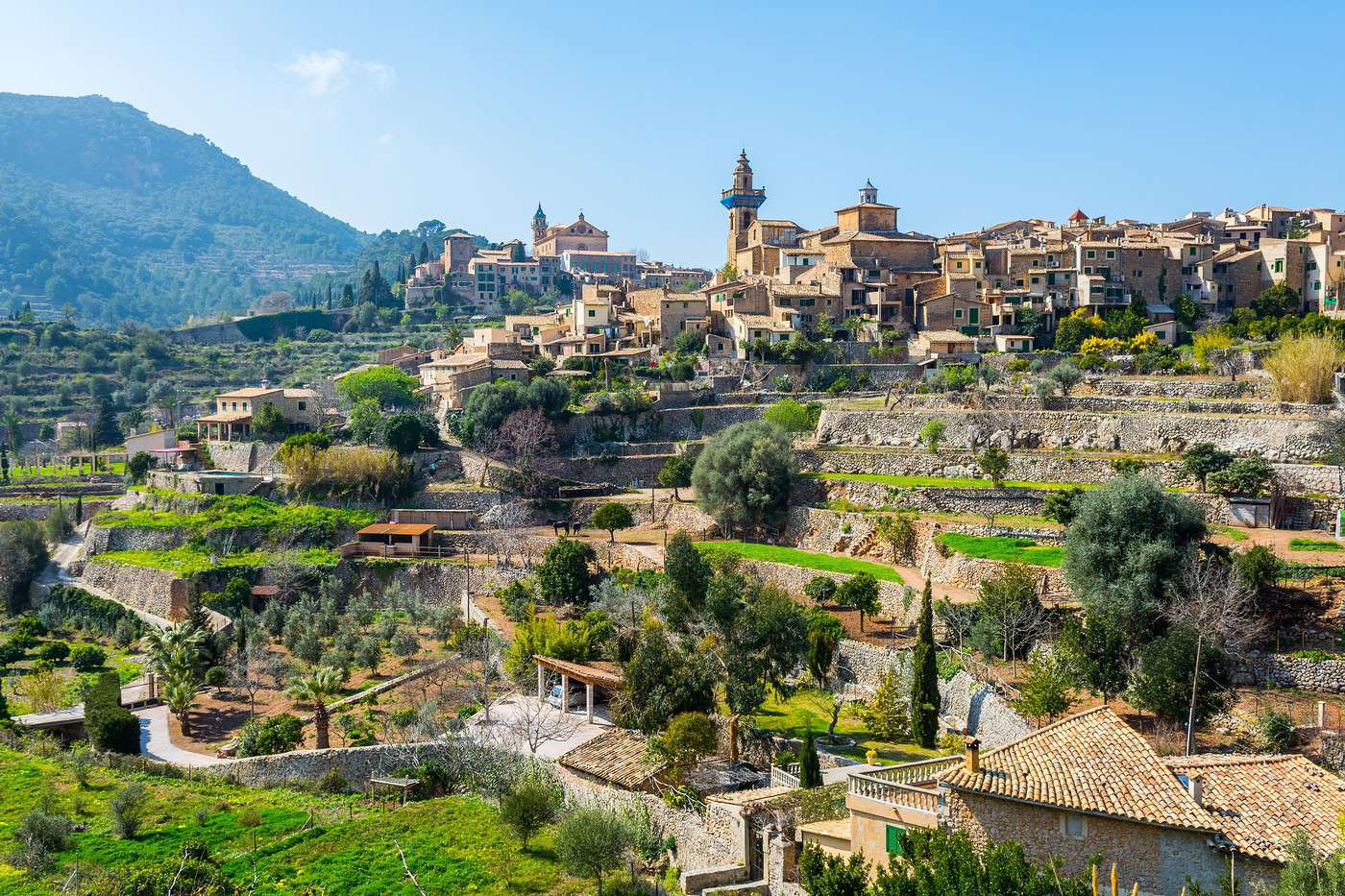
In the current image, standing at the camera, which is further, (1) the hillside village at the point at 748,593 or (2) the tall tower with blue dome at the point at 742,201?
(2) the tall tower with blue dome at the point at 742,201

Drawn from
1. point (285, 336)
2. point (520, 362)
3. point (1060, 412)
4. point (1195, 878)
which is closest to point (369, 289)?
point (285, 336)

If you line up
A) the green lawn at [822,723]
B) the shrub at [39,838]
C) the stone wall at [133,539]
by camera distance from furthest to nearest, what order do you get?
1. the stone wall at [133,539]
2. the green lawn at [822,723]
3. the shrub at [39,838]

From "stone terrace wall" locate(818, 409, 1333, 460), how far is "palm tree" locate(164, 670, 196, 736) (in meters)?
25.6

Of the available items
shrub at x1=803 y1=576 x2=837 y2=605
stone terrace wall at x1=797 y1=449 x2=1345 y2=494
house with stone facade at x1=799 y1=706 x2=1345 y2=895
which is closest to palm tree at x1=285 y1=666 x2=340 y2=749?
shrub at x1=803 y1=576 x2=837 y2=605

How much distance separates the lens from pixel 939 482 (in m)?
42.7

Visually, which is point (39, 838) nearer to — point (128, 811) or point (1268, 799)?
point (128, 811)

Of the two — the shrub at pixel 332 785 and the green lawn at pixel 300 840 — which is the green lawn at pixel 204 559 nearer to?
the green lawn at pixel 300 840

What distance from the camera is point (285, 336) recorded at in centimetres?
10250

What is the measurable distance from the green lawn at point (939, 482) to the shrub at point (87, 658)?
2505 cm

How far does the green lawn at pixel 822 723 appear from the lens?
84.5ft

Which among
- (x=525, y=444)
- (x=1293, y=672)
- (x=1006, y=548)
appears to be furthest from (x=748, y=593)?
→ (x=525, y=444)

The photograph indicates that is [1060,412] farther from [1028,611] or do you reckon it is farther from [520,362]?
[520,362]

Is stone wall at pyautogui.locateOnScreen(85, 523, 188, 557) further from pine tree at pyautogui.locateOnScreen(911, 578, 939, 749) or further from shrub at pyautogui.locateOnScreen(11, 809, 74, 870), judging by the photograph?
pine tree at pyautogui.locateOnScreen(911, 578, 939, 749)

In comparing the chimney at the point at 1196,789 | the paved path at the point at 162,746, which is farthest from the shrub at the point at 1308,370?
the paved path at the point at 162,746
